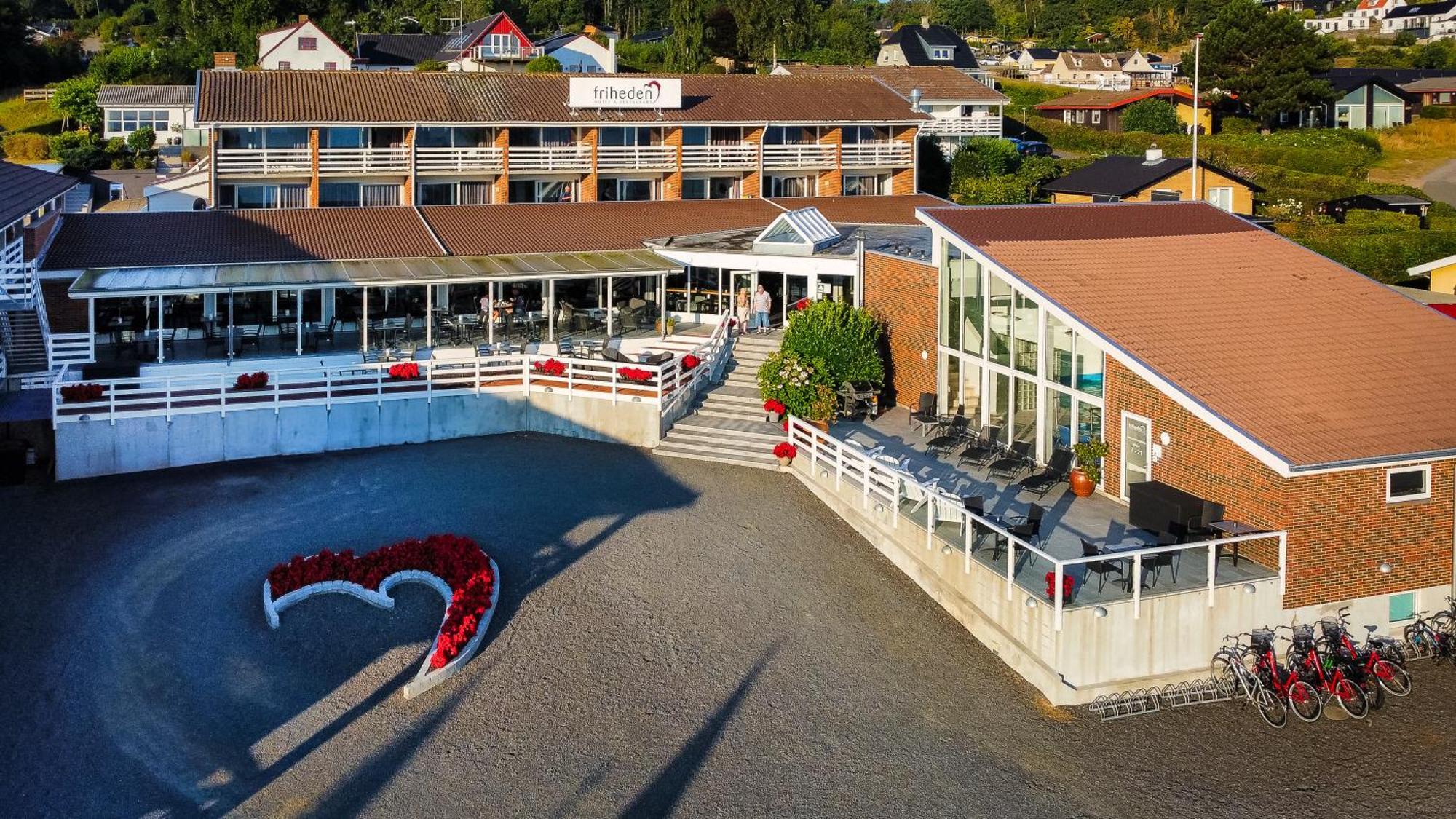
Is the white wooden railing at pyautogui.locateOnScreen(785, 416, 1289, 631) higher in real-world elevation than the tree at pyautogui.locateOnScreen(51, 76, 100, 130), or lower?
lower

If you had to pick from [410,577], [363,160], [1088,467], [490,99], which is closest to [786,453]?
[1088,467]

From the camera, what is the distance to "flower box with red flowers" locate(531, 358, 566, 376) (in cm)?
2609

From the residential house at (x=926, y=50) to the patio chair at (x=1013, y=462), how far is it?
72.9 metres

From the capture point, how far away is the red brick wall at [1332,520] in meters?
16.8

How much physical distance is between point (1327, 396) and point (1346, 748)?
545 centimetres

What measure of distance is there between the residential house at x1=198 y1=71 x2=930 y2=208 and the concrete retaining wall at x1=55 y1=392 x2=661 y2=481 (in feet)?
42.8

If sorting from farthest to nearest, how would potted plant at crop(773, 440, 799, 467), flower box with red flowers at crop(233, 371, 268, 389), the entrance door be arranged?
flower box with red flowers at crop(233, 371, 268, 389) → potted plant at crop(773, 440, 799, 467) → the entrance door

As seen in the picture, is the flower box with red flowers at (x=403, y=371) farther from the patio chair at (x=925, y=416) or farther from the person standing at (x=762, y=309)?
the patio chair at (x=925, y=416)

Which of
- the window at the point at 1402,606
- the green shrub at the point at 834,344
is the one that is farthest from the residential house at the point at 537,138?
the window at the point at 1402,606

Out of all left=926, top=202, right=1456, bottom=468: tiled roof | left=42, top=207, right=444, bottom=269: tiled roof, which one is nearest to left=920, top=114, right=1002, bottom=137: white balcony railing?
left=42, top=207, right=444, bottom=269: tiled roof

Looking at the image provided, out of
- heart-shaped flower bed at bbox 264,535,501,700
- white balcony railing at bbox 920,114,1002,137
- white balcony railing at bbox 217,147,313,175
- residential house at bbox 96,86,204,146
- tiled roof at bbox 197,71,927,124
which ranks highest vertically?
residential house at bbox 96,86,204,146

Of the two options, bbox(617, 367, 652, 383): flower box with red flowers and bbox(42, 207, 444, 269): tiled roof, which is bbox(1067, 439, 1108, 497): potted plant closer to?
bbox(617, 367, 652, 383): flower box with red flowers

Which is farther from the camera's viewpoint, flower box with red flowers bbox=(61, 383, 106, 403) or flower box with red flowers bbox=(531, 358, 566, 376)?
flower box with red flowers bbox=(531, 358, 566, 376)

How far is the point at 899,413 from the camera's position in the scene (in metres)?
25.9
